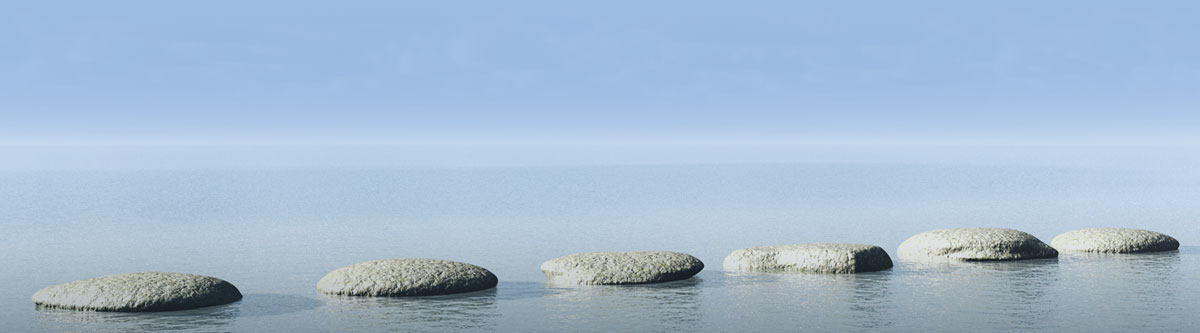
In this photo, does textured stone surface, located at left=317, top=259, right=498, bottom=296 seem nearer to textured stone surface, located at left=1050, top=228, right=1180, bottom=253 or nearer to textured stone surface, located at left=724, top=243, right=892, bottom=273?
textured stone surface, located at left=724, top=243, right=892, bottom=273

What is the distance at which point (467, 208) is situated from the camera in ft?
130

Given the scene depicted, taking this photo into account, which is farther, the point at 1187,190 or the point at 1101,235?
the point at 1187,190

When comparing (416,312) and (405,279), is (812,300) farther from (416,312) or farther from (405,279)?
(405,279)

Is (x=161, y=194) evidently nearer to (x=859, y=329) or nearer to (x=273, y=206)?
(x=273, y=206)

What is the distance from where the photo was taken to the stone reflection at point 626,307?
14.6 metres

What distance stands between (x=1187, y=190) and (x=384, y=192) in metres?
35.7

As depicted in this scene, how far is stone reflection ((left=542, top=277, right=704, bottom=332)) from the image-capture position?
14609mm

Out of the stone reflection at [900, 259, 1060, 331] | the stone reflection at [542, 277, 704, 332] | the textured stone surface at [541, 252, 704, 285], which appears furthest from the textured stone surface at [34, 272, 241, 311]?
the stone reflection at [900, 259, 1060, 331]

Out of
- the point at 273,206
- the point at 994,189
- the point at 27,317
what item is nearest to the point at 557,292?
the point at 27,317

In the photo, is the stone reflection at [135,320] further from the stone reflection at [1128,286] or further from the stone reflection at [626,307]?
the stone reflection at [1128,286]

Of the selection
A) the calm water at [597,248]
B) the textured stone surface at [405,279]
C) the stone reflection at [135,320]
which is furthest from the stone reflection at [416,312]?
the stone reflection at [135,320]

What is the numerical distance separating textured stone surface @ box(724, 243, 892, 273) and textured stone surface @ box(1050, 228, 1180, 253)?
15.1 feet

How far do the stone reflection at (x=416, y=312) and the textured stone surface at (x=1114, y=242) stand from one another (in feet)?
38.7

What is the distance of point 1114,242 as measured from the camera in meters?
22.1
